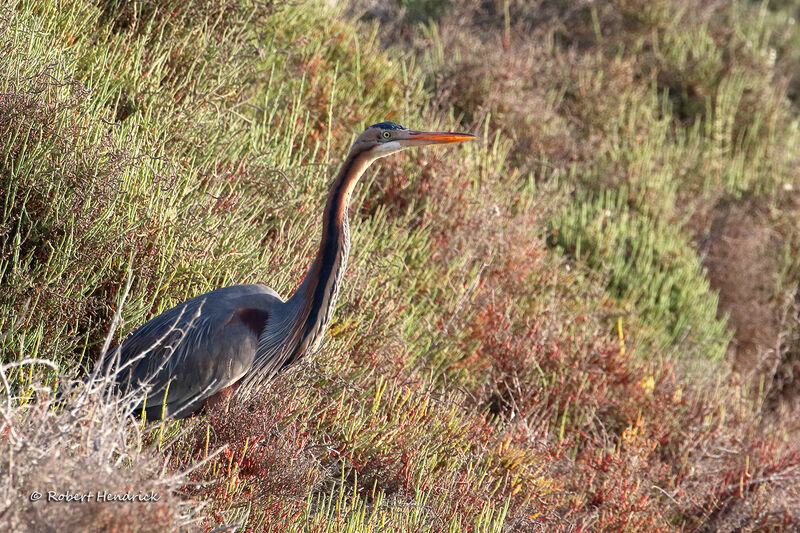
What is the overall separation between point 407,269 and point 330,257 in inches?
55.1

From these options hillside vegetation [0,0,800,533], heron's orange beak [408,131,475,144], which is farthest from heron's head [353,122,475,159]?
hillside vegetation [0,0,800,533]

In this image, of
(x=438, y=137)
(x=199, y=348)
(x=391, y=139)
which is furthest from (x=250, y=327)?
(x=438, y=137)

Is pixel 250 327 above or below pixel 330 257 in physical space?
below

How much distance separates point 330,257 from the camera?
3588 millimetres

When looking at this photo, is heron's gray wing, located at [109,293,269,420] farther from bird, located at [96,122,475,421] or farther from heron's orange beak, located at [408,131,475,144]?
heron's orange beak, located at [408,131,475,144]

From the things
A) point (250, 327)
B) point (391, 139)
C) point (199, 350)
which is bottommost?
point (199, 350)

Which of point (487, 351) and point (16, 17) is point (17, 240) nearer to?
point (16, 17)

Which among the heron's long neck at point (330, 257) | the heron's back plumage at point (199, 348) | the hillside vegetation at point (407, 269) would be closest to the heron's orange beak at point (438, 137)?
the heron's long neck at point (330, 257)

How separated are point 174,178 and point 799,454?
391 cm

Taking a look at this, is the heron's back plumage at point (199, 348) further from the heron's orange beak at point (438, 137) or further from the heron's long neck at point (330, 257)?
the heron's orange beak at point (438, 137)

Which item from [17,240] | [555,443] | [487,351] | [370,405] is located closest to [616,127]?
[487,351]

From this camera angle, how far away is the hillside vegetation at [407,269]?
3.57m

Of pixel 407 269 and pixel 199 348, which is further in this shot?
pixel 407 269

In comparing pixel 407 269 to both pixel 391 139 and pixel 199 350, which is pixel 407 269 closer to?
pixel 391 139
